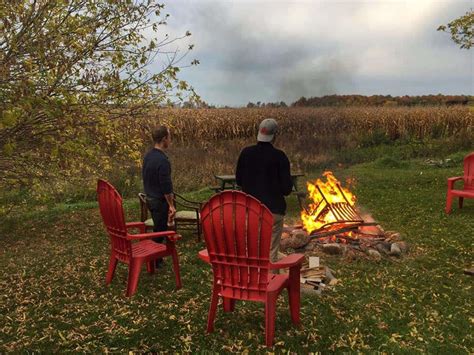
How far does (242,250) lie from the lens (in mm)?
4008

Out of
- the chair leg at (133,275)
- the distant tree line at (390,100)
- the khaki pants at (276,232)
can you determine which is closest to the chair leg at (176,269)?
the chair leg at (133,275)

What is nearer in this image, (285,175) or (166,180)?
(285,175)

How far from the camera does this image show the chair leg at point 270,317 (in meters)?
4.00

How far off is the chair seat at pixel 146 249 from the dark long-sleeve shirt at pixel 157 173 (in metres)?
0.65

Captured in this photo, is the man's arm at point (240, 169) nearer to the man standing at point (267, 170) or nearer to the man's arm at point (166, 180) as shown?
the man standing at point (267, 170)

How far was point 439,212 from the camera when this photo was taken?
9.43 meters

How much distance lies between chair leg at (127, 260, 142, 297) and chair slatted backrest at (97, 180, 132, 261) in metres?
0.12

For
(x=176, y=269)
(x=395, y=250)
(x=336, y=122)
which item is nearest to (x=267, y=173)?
(x=176, y=269)

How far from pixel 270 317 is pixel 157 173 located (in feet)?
8.28

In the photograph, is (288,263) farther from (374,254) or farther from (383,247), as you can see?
(383,247)

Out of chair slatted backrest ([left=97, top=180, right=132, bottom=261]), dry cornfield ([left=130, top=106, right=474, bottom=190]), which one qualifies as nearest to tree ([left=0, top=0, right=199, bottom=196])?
chair slatted backrest ([left=97, top=180, right=132, bottom=261])

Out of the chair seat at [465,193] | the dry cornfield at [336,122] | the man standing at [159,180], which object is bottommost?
the chair seat at [465,193]

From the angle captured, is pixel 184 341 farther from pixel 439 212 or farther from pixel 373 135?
pixel 373 135

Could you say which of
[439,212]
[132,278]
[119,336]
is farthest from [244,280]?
[439,212]
